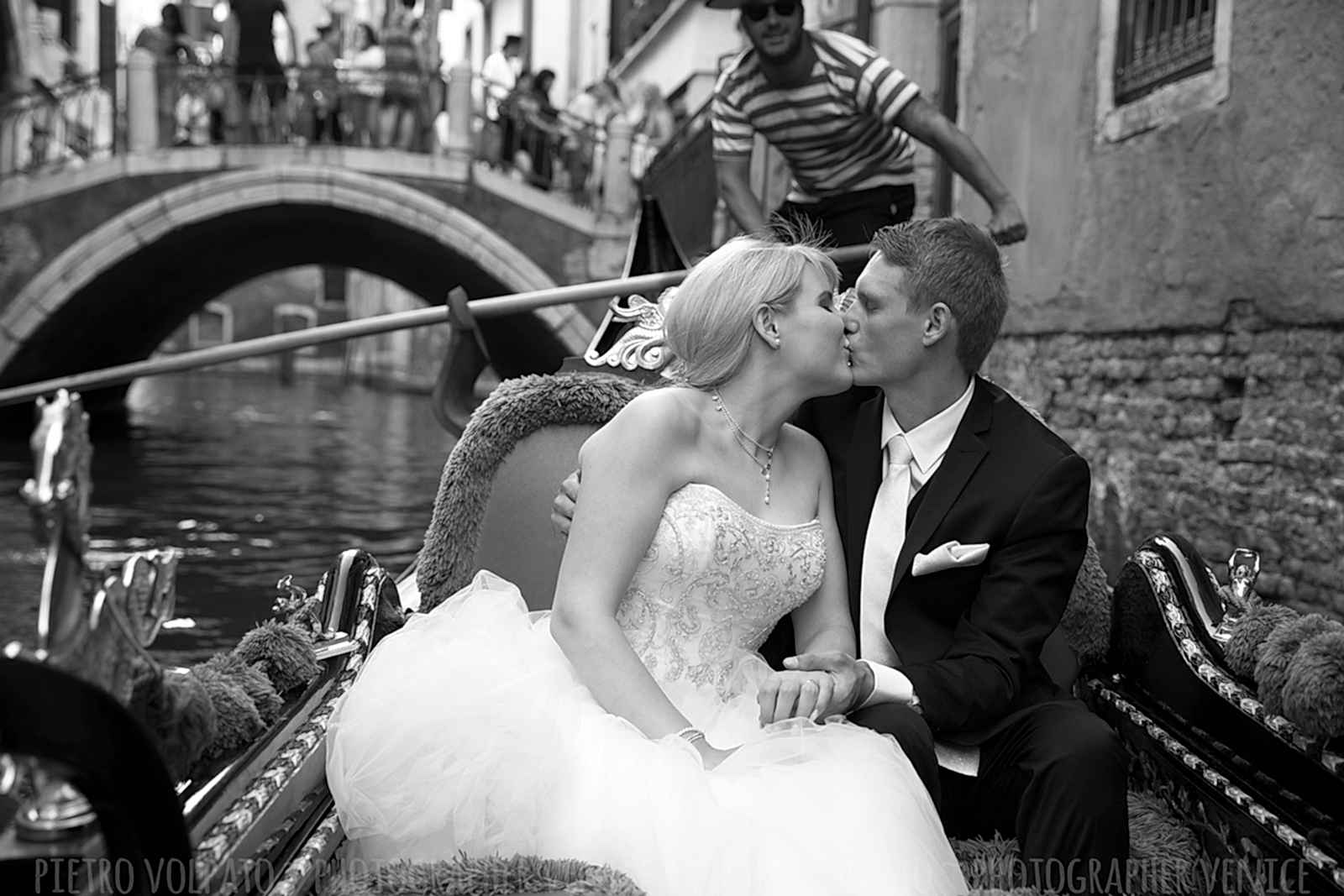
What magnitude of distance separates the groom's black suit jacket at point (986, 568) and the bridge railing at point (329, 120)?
29.2ft

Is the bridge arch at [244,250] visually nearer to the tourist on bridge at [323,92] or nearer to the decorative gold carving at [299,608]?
the tourist on bridge at [323,92]

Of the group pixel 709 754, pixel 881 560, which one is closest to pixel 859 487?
pixel 881 560

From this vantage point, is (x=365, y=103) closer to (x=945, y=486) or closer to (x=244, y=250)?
(x=244, y=250)

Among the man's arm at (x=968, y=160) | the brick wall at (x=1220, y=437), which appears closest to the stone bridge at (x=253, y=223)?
the brick wall at (x=1220, y=437)

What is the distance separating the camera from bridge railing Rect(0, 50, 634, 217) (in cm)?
1019

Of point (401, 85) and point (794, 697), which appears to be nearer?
point (794, 697)

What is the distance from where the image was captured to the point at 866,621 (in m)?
1.66

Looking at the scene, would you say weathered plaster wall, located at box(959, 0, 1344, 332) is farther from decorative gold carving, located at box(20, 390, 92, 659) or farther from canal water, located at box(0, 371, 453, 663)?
decorative gold carving, located at box(20, 390, 92, 659)

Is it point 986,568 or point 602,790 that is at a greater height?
point 986,568

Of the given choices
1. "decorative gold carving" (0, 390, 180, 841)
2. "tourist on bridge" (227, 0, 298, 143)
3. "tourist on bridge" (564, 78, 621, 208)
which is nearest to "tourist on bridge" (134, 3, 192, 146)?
"tourist on bridge" (227, 0, 298, 143)

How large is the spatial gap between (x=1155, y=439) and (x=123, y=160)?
7.59 metres

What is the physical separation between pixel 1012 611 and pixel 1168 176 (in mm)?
3506

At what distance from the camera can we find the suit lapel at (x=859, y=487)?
5.48ft

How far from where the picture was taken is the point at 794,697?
4.64ft
